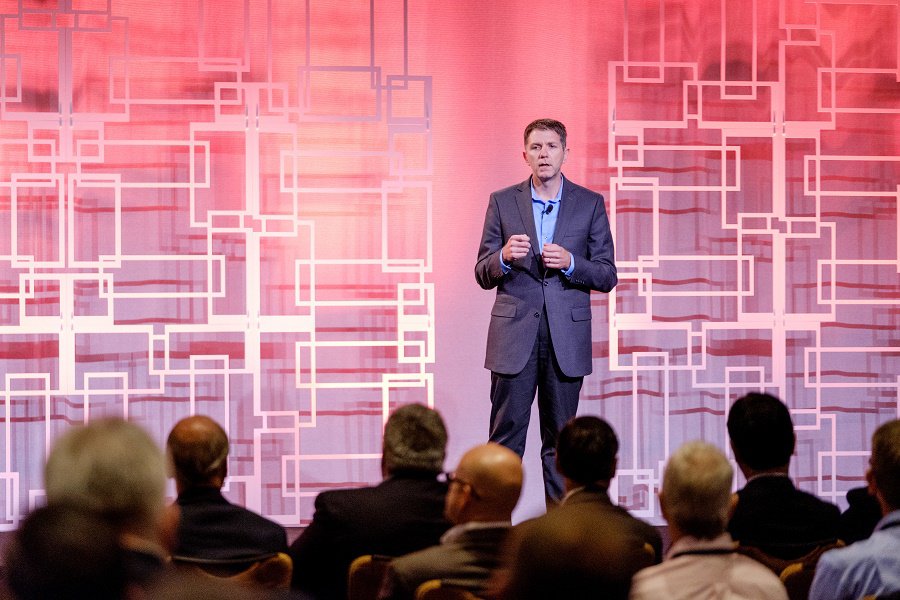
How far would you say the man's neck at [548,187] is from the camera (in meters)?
4.02

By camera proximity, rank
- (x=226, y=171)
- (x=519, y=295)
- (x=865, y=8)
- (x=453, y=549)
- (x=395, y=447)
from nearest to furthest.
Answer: (x=453, y=549)
(x=395, y=447)
(x=519, y=295)
(x=226, y=171)
(x=865, y=8)

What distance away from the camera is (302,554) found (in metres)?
2.35

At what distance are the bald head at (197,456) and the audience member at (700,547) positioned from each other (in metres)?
0.98

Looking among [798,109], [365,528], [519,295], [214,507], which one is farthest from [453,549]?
[798,109]

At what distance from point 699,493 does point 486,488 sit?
1.36 feet

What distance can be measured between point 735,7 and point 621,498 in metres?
2.36

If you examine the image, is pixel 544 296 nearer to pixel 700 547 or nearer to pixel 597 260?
pixel 597 260

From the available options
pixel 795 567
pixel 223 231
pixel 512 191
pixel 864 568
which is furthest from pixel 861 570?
pixel 223 231

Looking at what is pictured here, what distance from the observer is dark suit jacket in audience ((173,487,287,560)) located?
7.25 ft

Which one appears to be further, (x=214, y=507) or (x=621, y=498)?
(x=621, y=498)

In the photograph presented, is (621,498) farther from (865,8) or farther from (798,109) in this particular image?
(865,8)

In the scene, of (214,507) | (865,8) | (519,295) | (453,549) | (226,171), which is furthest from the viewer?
(865,8)

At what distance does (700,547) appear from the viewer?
1.95m

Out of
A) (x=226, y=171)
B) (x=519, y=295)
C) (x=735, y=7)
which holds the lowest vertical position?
(x=519, y=295)
